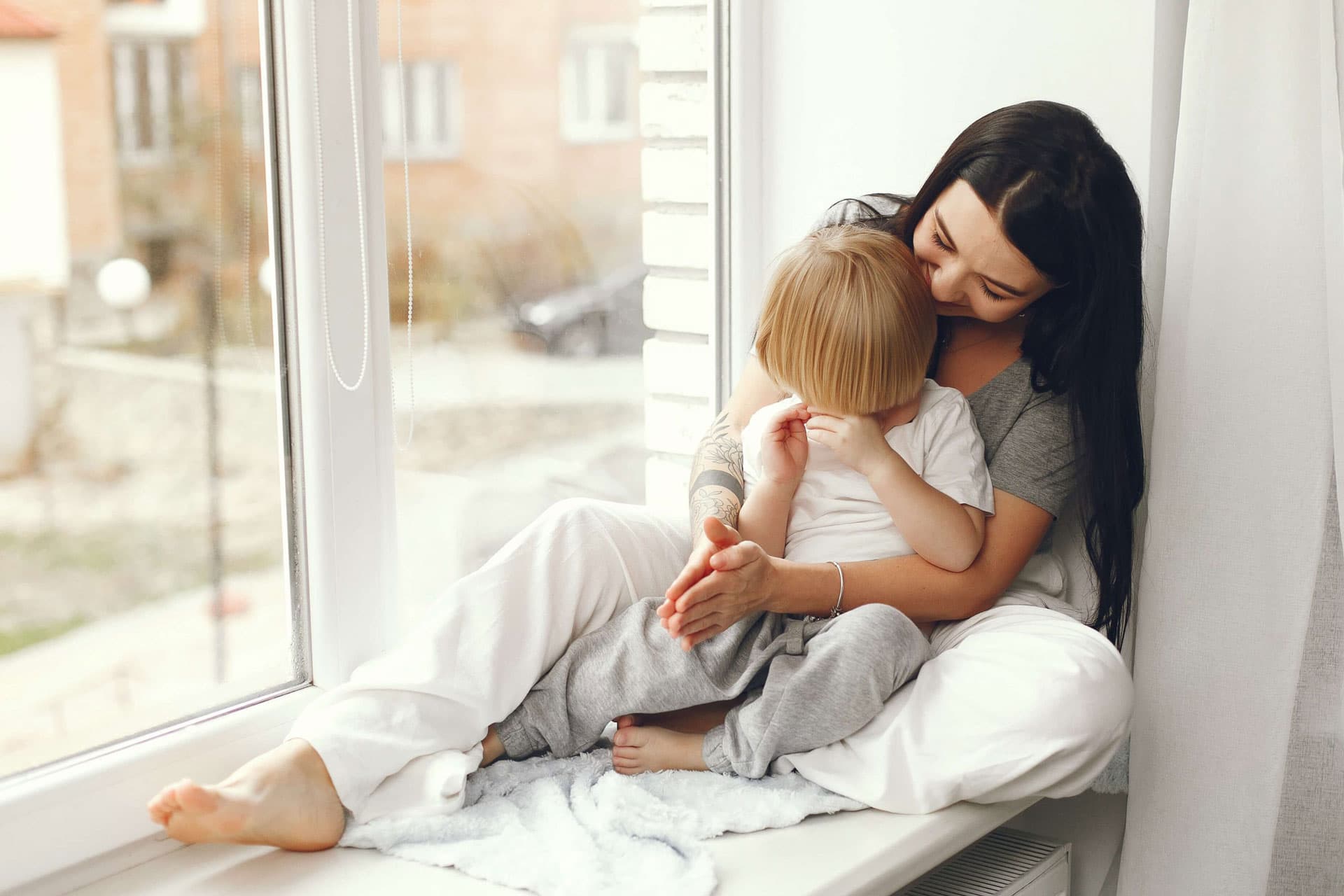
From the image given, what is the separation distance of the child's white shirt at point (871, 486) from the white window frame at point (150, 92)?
0.71m

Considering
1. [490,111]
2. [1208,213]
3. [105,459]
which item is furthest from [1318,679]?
[105,459]

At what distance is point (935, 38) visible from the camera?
1.77 meters

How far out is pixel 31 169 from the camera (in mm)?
1105

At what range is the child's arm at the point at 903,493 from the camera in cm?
135

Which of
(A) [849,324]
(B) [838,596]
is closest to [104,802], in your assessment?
(B) [838,596]

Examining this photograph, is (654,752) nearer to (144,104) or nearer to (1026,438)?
(1026,438)


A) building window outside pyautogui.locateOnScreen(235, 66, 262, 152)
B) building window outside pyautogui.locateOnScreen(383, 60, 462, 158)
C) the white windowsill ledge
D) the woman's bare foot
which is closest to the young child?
the white windowsill ledge

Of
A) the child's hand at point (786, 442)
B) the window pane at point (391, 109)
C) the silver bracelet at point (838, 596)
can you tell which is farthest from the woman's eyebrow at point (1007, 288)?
the window pane at point (391, 109)

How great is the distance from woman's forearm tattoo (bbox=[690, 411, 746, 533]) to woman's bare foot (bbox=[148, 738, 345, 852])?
513 millimetres

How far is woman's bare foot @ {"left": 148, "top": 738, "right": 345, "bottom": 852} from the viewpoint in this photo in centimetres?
107

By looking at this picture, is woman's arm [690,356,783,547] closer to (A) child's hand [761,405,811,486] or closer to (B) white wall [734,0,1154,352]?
(A) child's hand [761,405,811,486]

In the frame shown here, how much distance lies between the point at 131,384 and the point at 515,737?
54 cm

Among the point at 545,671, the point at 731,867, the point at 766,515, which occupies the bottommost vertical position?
the point at 731,867

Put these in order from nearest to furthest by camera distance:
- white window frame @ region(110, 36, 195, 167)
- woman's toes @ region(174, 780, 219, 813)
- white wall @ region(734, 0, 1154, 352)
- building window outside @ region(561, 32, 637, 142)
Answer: woman's toes @ region(174, 780, 219, 813) < white window frame @ region(110, 36, 195, 167) < white wall @ region(734, 0, 1154, 352) < building window outside @ region(561, 32, 637, 142)
